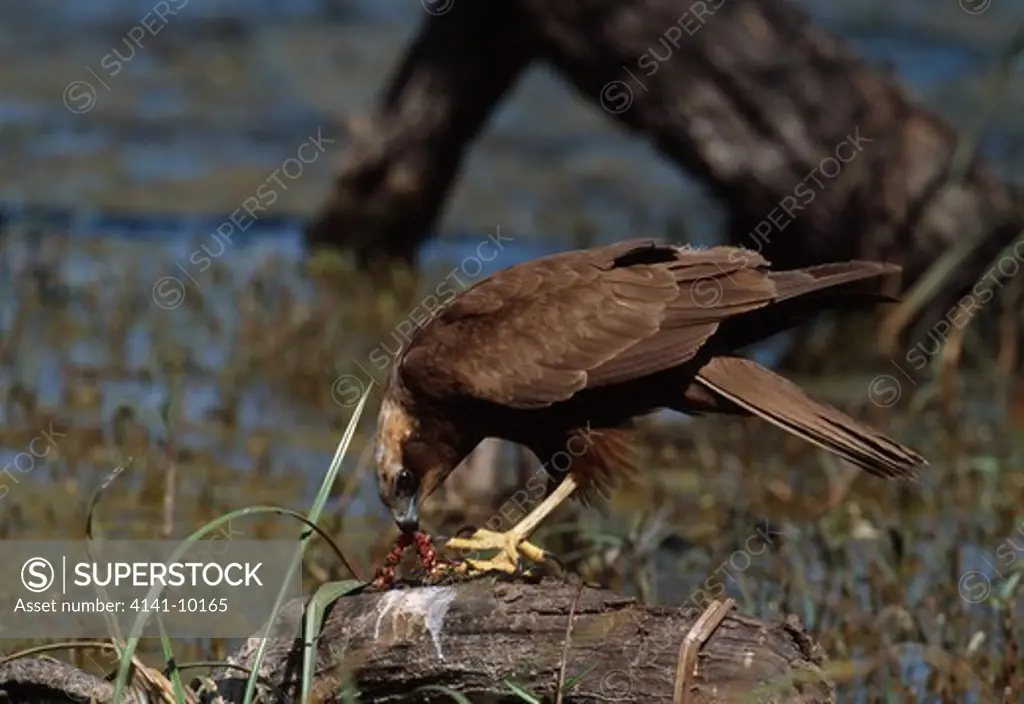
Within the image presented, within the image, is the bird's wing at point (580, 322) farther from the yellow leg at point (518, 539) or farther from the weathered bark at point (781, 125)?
the weathered bark at point (781, 125)

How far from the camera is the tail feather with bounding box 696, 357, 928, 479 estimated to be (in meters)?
5.54

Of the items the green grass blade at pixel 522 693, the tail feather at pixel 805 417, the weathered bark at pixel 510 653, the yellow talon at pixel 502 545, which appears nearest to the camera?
the green grass blade at pixel 522 693

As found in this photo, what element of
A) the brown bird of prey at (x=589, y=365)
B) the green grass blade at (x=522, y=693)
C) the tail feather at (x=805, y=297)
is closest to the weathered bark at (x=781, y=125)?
the tail feather at (x=805, y=297)

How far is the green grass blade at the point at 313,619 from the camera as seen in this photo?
4.44 metres

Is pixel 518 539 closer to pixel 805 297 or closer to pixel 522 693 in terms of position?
pixel 805 297

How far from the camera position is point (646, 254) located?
5930 mm

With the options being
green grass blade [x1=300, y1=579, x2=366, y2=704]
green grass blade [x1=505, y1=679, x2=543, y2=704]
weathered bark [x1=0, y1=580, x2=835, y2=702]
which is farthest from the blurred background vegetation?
green grass blade [x1=300, y1=579, x2=366, y2=704]

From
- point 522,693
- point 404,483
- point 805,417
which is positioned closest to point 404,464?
point 404,483

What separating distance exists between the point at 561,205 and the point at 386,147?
288 centimetres

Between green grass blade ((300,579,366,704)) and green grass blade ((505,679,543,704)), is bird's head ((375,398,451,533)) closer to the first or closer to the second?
green grass blade ((300,579,366,704))

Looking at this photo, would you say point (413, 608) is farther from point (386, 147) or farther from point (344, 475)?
point (386, 147)

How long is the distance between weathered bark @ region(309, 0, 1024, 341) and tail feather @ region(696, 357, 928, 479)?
3.89m

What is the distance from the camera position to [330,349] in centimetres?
948

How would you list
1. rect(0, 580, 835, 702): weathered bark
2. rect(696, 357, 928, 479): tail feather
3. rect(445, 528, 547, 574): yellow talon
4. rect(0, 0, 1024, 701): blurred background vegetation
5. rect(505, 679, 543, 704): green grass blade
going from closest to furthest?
rect(505, 679, 543, 704): green grass blade
rect(0, 580, 835, 702): weathered bark
rect(696, 357, 928, 479): tail feather
rect(445, 528, 547, 574): yellow talon
rect(0, 0, 1024, 701): blurred background vegetation
